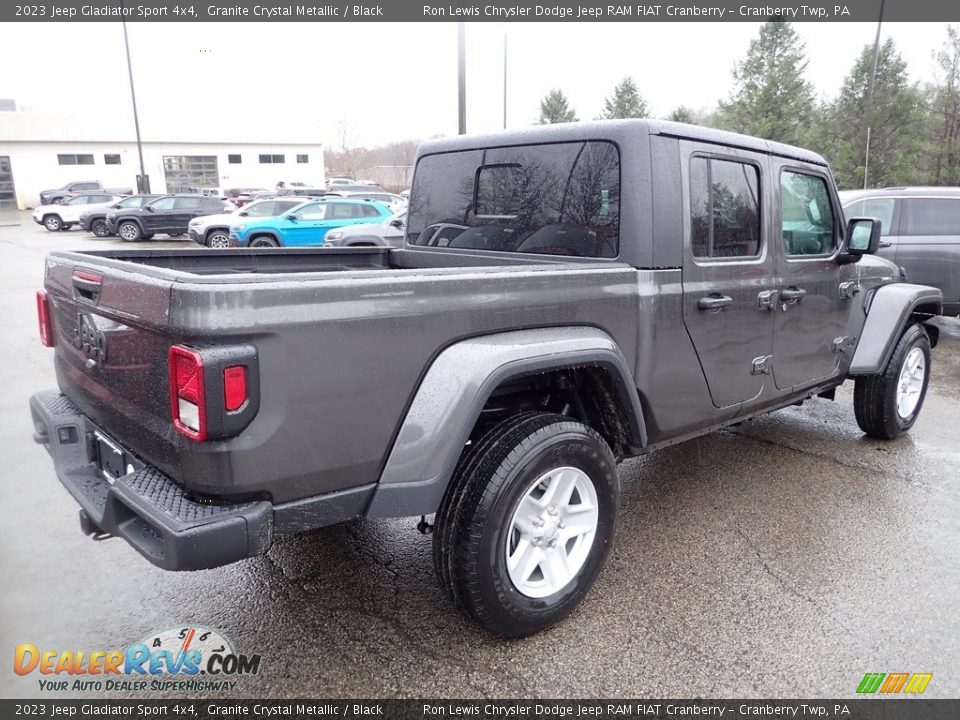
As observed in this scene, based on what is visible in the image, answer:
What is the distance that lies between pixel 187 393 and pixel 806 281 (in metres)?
3.40

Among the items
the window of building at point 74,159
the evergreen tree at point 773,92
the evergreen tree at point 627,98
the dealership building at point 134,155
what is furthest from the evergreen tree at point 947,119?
the window of building at point 74,159

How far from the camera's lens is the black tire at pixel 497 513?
8.26 ft

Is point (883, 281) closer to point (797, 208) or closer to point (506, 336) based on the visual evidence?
point (797, 208)

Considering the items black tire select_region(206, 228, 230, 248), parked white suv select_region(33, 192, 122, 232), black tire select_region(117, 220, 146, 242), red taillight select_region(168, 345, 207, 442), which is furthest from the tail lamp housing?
parked white suv select_region(33, 192, 122, 232)

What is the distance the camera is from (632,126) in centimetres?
309

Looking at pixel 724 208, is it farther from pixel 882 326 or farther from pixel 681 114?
pixel 681 114

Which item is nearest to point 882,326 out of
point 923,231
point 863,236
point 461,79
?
point 863,236

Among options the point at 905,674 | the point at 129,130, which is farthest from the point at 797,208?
the point at 129,130

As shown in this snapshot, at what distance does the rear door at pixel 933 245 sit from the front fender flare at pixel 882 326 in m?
4.35

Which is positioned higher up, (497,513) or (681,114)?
(681,114)

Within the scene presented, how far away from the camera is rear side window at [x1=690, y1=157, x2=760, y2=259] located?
3299 millimetres

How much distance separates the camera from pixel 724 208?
11.4 ft

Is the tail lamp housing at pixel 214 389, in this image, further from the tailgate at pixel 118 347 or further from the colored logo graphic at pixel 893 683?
the colored logo graphic at pixel 893 683

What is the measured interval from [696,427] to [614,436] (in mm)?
555
